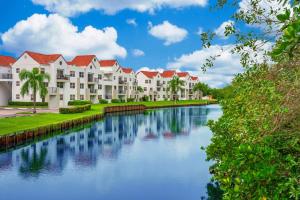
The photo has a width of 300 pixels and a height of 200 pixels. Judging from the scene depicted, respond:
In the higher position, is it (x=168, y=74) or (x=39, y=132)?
(x=168, y=74)

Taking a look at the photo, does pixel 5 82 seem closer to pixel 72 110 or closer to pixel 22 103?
pixel 22 103

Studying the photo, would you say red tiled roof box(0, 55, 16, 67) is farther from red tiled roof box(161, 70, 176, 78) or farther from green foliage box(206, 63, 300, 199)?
green foliage box(206, 63, 300, 199)

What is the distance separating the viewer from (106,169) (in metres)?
24.1

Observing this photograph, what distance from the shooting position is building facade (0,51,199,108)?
72.8m

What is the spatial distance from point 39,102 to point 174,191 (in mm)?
57137

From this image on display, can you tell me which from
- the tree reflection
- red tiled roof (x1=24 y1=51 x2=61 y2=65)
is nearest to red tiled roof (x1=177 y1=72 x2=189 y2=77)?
red tiled roof (x1=24 y1=51 x2=61 y2=65)

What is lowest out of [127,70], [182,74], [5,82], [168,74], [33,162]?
[33,162]

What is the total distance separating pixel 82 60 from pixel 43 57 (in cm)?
1389

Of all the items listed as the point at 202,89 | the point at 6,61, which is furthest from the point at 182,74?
the point at 6,61

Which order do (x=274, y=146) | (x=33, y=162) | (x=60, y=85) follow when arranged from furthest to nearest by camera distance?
(x=60, y=85)
(x=33, y=162)
(x=274, y=146)

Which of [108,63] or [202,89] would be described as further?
[202,89]

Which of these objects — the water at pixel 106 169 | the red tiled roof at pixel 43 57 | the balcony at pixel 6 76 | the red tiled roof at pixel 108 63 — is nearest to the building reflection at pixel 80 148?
the water at pixel 106 169

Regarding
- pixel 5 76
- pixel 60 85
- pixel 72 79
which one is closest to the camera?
pixel 5 76

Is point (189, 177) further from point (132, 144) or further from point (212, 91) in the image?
point (212, 91)
